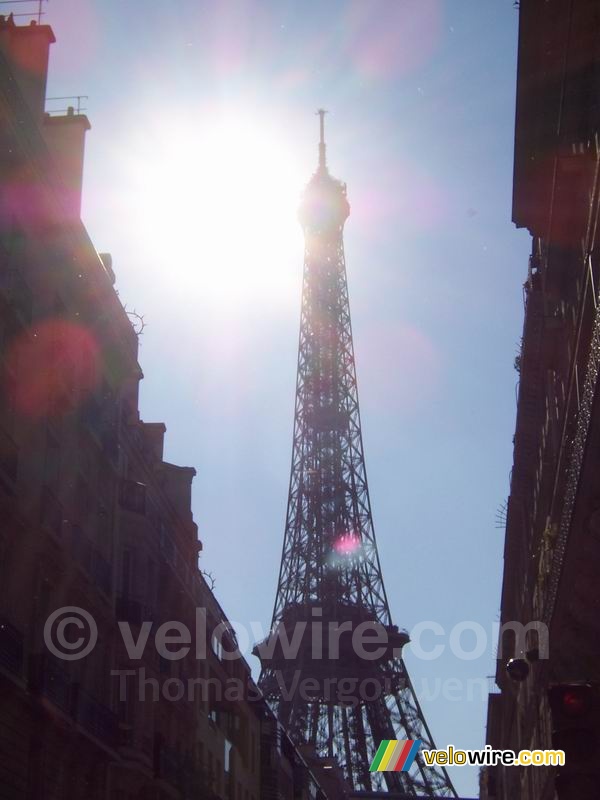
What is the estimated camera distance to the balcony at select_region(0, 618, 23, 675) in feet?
68.3

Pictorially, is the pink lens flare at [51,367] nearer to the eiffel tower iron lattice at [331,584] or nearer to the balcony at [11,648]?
the balcony at [11,648]

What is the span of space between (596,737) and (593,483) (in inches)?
383

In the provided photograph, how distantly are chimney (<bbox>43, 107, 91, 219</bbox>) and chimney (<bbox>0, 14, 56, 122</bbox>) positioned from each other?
6.48 ft

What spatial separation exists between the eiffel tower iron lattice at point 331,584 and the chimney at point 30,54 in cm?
6653

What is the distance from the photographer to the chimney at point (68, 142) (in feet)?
96.7

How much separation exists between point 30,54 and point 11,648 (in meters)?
12.7

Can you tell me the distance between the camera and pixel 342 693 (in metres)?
95.4

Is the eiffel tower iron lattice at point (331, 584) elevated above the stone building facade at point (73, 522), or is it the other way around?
the eiffel tower iron lattice at point (331, 584)

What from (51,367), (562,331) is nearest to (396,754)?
(562,331)

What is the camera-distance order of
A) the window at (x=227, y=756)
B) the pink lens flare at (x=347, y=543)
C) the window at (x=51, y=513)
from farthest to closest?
the pink lens flare at (x=347, y=543)
the window at (x=227, y=756)
the window at (x=51, y=513)

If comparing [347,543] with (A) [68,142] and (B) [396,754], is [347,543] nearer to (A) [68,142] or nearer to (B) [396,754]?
(B) [396,754]

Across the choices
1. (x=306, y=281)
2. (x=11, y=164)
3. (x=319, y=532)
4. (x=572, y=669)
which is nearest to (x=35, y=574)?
(x=11, y=164)

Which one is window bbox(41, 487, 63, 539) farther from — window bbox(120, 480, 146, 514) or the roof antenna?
the roof antenna

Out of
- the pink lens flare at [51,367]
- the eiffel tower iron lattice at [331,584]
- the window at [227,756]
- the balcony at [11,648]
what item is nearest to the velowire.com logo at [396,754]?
the eiffel tower iron lattice at [331,584]
